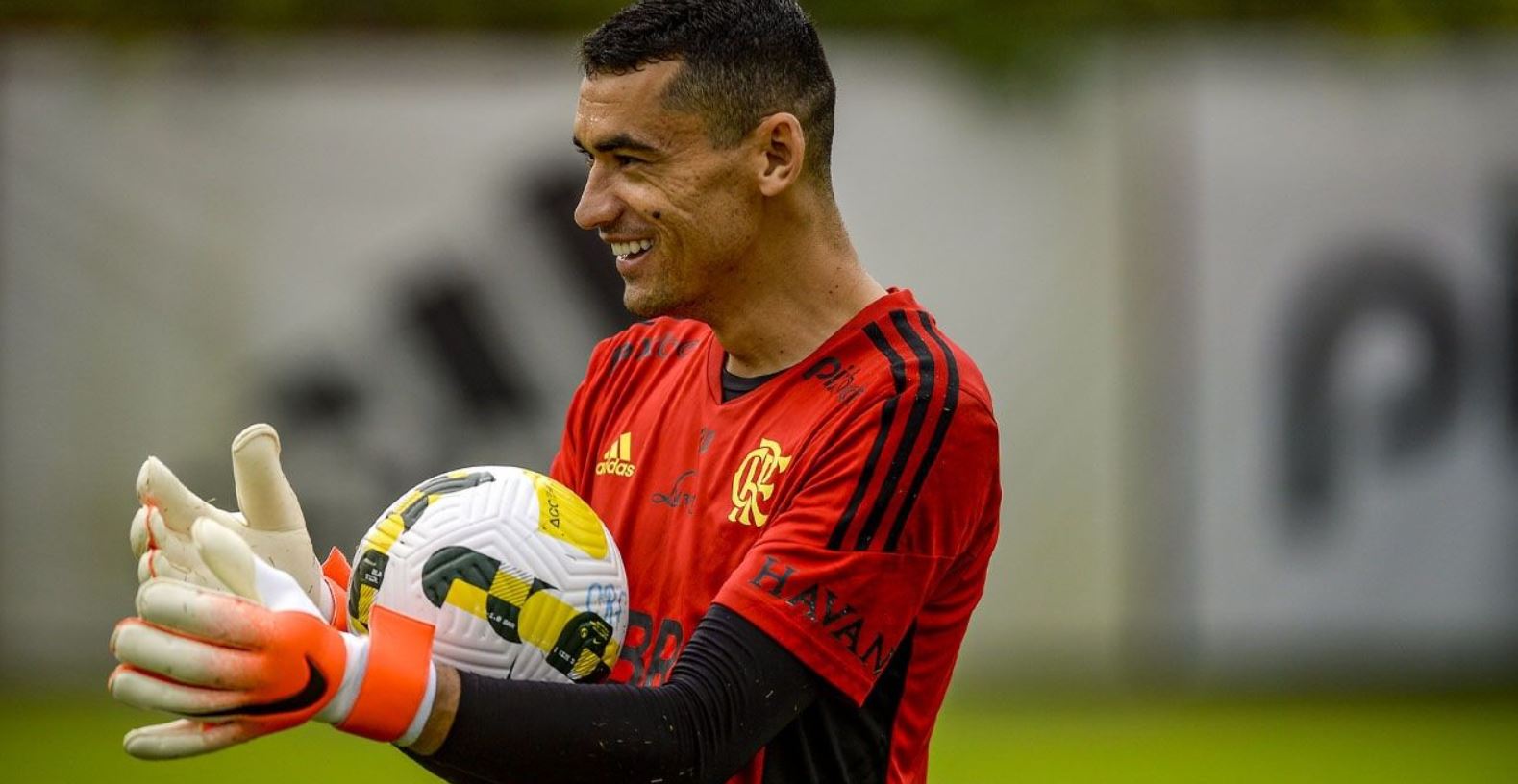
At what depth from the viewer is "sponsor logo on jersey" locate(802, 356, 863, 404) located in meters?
3.32

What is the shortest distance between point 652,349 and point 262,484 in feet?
2.84

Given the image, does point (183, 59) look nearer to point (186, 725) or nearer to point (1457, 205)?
point (1457, 205)

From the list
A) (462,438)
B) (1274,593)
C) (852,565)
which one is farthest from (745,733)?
(1274,593)

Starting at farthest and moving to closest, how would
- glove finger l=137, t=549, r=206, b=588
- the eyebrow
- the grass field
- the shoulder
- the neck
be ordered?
the grass field < the neck < the eyebrow < the shoulder < glove finger l=137, t=549, r=206, b=588

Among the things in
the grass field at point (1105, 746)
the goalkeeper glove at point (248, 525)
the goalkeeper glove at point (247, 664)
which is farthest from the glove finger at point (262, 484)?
the grass field at point (1105, 746)

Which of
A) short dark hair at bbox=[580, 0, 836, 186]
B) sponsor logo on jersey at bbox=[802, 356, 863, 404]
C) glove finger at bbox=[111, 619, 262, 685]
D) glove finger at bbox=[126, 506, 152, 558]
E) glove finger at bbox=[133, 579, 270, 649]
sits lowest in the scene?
glove finger at bbox=[111, 619, 262, 685]

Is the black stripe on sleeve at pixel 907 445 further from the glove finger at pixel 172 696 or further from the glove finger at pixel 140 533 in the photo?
the glove finger at pixel 140 533

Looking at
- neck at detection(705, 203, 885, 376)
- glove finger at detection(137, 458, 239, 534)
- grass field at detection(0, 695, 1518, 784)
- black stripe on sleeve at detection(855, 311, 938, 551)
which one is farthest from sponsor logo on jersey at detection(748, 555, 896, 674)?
grass field at detection(0, 695, 1518, 784)

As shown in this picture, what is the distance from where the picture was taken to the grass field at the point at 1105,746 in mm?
8203

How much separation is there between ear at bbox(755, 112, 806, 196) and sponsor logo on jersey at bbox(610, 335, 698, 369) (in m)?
0.44

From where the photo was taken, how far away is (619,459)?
12.0 ft

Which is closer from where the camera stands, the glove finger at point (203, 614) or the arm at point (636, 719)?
the glove finger at point (203, 614)

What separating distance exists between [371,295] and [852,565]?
6.53 metres

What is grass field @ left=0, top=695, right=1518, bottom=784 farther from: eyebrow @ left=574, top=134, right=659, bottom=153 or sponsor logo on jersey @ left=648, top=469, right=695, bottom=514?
eyebrow @ left=574, top=134, right=659, bottom=153
